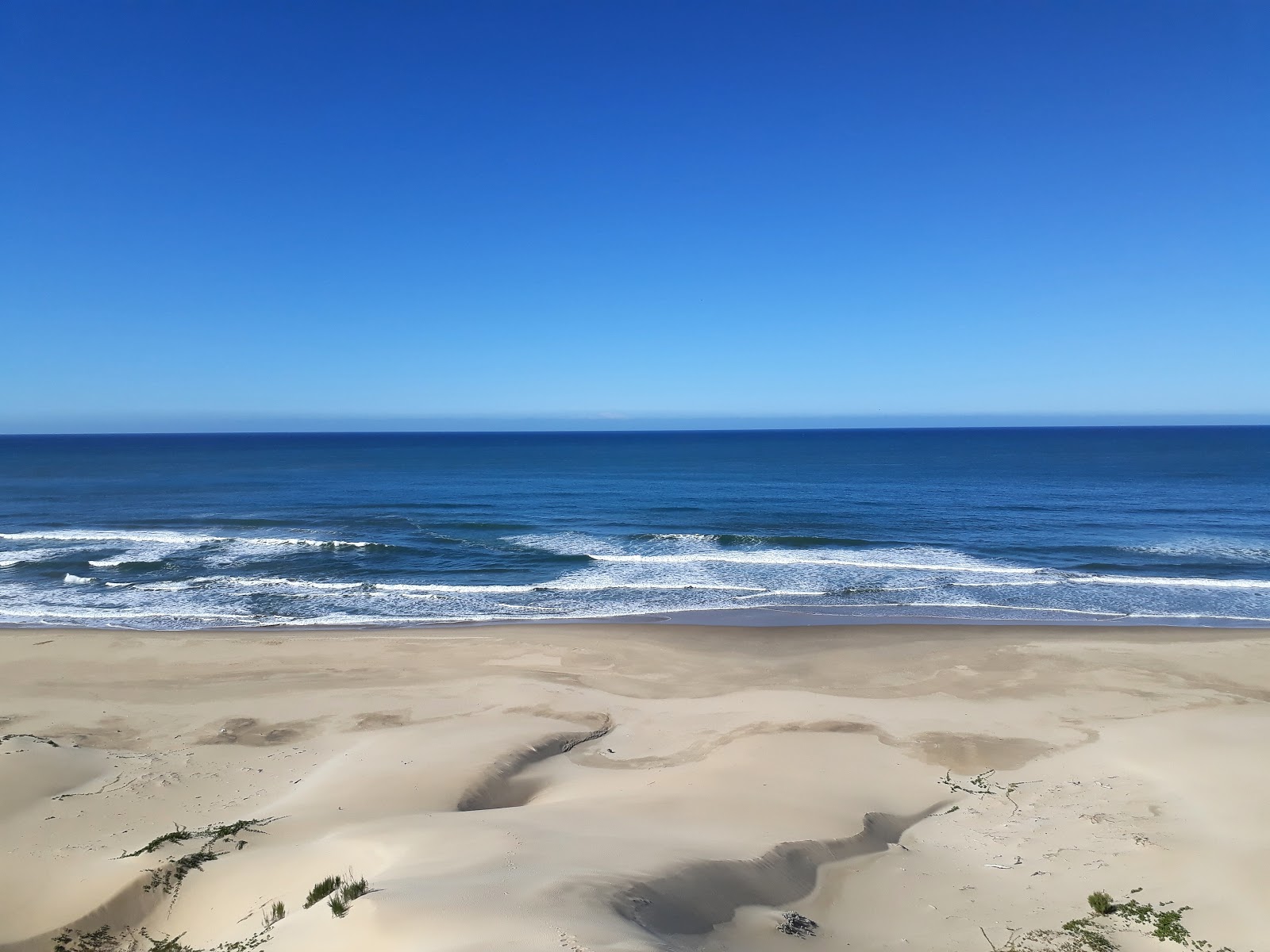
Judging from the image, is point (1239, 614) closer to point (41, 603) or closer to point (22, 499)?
point (41, 603)

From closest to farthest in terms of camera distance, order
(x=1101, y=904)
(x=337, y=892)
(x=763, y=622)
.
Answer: (x=337, y=892) < (x=1101, y=904) < (x=763, y=622)

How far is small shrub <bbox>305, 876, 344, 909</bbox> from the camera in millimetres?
7364

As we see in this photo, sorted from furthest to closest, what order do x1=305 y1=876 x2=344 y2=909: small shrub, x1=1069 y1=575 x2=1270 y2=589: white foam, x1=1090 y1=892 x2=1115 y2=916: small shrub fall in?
x1=1069 y1=575 x2=1270 y2=589: white foam, x1=1090 y1=892 x2=1115 y2=916: small shrub, x1=305 y1=876 x2=344 y2=909: small shrub

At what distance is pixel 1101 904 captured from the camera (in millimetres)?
7938

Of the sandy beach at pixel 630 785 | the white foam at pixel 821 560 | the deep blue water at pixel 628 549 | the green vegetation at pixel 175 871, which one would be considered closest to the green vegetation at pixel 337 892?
the sandy beach at pixel 630 785

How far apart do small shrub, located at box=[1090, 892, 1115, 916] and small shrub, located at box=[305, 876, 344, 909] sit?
8.46 metres

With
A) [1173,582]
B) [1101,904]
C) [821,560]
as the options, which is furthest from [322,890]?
[1173,582]

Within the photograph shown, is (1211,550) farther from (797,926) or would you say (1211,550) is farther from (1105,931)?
(797,926)

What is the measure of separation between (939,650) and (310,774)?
16.8 meters

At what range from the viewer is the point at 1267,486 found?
56125 millimetres

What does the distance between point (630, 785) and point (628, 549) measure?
22.7 meters

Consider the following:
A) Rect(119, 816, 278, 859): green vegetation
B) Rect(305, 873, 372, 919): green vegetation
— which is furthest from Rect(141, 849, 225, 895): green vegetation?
Rect(305, 873, 372, 919): green vegetation

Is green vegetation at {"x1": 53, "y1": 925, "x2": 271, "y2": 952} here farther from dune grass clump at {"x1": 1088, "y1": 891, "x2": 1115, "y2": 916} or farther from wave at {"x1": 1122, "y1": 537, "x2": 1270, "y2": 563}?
wave at {"x1": 1122, "y1": 537, "x2": 1270, "y2": 563}

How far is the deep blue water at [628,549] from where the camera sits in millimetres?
25297
